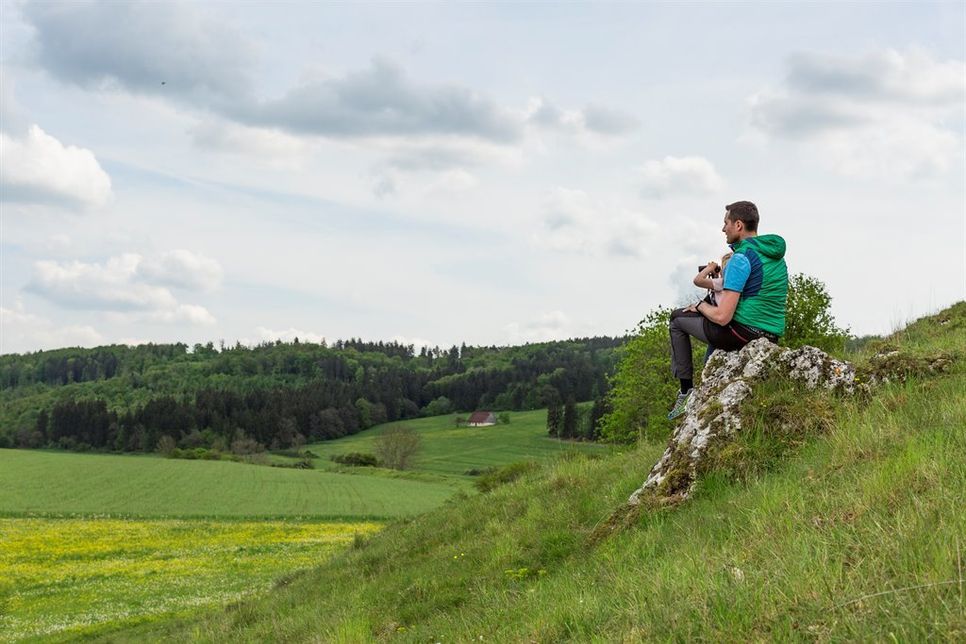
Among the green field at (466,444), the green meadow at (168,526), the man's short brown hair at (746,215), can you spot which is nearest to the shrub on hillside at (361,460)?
the green field at (466,444)

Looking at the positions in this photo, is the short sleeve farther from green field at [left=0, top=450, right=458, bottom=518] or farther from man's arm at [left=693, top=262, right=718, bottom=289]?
green field at [left=0, top=450, right=458, bottom=518]

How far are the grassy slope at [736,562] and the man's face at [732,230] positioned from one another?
8.34 ft

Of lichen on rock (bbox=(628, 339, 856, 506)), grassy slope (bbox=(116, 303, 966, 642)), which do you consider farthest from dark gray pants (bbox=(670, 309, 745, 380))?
grassy slope (bbox=(116, 303, 966, 642))

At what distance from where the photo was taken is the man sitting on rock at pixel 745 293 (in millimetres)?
9180

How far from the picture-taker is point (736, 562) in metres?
4.78

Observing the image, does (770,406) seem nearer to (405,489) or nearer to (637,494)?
(637,494)

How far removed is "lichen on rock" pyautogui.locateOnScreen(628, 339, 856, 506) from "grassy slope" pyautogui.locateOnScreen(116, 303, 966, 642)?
15.2 inches

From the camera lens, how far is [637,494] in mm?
8344

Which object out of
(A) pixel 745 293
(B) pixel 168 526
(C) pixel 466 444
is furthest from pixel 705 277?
(C) pixel 466 444

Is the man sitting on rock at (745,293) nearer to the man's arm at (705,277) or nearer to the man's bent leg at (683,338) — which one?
the man's bent leg at (683,338)

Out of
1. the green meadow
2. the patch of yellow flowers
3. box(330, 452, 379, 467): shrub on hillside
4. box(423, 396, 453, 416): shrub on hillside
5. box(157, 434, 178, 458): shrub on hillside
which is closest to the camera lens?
the patch of yellow flowers

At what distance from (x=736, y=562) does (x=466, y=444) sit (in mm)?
139631

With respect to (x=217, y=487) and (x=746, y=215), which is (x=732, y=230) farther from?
(x=217, y=487)

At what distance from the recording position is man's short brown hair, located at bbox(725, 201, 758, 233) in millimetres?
9367
